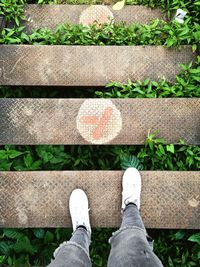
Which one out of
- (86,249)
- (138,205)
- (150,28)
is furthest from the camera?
(150,28)

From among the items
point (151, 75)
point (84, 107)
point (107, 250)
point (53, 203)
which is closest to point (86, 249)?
point (53, 203)

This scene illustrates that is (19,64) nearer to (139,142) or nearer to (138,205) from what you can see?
(139,142)

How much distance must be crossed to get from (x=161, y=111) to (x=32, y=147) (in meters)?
1.16

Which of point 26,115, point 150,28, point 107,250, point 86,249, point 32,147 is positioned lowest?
point 107,250

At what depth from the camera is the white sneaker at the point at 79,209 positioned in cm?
263

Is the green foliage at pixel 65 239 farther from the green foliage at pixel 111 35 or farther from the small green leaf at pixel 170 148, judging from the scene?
the green foliage at pixel 111 35

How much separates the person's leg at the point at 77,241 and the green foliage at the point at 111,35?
1443mm

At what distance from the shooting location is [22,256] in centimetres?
291

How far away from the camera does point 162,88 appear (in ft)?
10.0

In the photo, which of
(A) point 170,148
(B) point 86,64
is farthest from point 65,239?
(B) point 86,64

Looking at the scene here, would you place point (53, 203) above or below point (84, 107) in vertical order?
below

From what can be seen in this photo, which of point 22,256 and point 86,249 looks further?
point 22,256

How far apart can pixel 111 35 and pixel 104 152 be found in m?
1.13

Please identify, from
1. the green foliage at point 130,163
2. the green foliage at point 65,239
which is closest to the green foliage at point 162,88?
the green foliage at point 130,163
